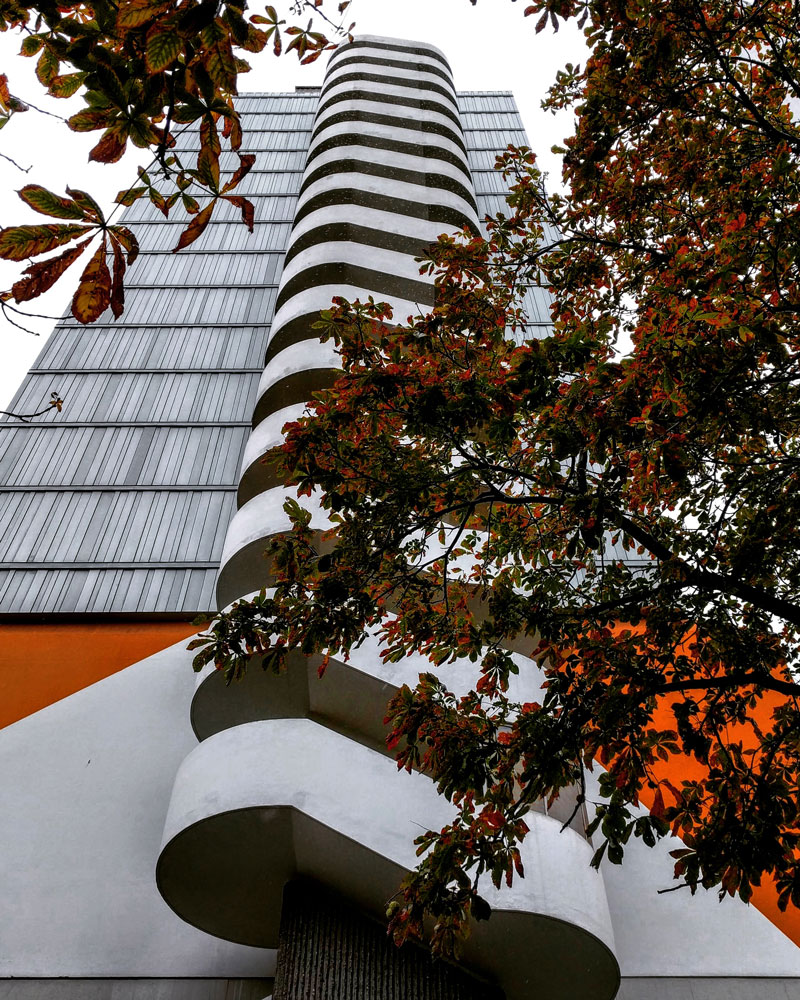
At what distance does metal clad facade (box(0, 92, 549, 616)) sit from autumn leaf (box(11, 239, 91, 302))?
36.9 ft

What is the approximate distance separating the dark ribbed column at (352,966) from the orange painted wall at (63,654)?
5.48 meters

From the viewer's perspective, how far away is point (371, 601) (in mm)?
4961

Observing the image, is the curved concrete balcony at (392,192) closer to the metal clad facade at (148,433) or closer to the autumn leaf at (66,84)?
the metal clad facade at (148,433)

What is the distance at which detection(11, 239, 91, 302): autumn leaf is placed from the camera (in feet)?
6.87

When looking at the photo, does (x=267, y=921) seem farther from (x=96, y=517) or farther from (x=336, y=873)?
(x=96, y=517)

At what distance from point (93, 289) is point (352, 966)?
7.01m

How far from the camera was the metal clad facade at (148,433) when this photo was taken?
48.2ft

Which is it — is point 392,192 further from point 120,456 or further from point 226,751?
point 226,751

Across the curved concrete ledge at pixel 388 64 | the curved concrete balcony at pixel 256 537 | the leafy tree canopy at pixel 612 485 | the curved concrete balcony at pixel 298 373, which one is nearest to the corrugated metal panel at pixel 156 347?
the curved concrete balcony at pixel 298 373

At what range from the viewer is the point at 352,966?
23.0ft

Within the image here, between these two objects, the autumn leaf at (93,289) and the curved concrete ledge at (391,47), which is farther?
the curved concrete ledge at (391,47)

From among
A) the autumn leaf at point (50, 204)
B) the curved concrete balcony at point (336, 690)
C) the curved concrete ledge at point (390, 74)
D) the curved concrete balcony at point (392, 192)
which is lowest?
the curved concrete balcony at point (336, 690)

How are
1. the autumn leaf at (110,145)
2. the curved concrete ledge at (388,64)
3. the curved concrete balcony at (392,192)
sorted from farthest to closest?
the curved concrete ledge at (388,64) → the curved concrete balcony at (392,192) → the autumn leaf at (110,145)

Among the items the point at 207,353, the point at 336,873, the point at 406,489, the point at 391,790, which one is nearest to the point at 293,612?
the point at 406,489
